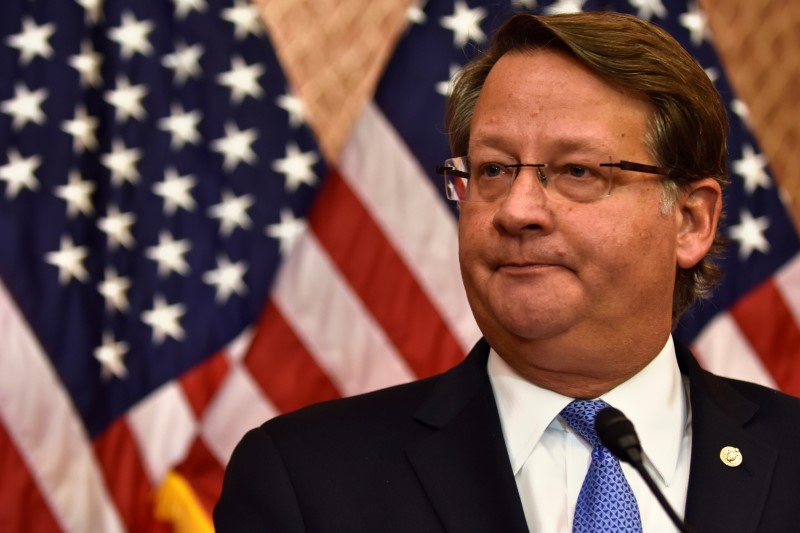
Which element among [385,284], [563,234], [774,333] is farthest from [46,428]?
[774,333]

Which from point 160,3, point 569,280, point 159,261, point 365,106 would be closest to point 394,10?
point 365,106

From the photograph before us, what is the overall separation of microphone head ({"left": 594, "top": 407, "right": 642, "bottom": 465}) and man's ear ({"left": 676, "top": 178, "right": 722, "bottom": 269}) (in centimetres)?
55

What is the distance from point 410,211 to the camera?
290cm

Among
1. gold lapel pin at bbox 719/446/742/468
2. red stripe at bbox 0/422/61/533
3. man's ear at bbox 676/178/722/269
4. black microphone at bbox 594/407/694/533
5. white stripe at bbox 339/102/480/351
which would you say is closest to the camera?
black microphone at bbox 594/407/694/533

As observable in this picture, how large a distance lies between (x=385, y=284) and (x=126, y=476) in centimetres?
82

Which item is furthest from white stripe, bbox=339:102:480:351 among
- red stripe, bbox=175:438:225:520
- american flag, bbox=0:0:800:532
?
red stripe, bbox=175:438:225:520

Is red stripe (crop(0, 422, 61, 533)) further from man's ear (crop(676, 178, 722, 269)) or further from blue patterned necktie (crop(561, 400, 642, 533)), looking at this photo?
man's ear (crop(676, 178, 722, 269))

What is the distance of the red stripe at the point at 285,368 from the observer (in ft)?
9.17

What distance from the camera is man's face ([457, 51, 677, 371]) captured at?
169 centimetres

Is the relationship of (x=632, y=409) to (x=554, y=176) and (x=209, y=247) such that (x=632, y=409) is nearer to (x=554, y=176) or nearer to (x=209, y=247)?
(x=554, y=176)

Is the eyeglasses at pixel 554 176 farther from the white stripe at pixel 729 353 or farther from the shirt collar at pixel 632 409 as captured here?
the white stripe at pixel 729 353

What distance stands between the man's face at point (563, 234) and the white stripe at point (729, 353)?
1168 mm

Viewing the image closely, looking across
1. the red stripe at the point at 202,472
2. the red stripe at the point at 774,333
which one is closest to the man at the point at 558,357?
the red stripe at the point at 202,472

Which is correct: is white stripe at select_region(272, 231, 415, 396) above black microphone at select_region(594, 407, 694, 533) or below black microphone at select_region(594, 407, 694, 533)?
below
